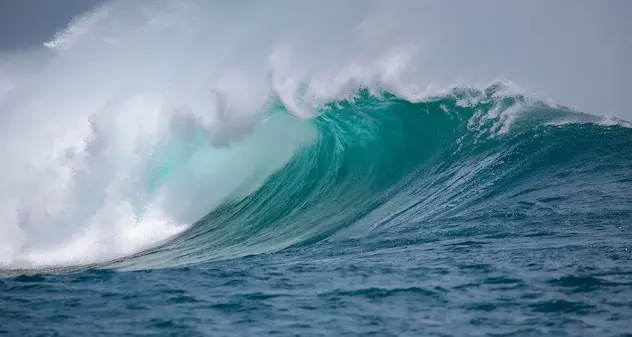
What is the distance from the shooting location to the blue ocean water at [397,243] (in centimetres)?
509

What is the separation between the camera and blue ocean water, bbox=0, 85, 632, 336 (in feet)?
16.7

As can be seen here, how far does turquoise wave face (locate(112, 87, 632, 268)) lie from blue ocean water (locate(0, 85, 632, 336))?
0.13 feet

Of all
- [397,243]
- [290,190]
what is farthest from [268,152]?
[397,243]

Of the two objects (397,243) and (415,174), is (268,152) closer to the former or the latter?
(415,174)

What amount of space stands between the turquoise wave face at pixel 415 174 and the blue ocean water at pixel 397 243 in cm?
4

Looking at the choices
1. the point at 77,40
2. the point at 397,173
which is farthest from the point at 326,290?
the point at 77,40

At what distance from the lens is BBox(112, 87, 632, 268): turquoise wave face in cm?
895

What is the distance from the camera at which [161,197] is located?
1227cm

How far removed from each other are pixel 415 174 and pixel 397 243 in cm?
377

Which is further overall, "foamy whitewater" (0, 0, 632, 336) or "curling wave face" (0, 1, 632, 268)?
"curling wave face" (0, 1, 632, 268)

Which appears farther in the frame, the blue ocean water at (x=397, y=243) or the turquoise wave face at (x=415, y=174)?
the turquoise wave face at (x=415, y=174)

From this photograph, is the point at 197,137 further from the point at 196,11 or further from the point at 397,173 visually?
the point at 196,11

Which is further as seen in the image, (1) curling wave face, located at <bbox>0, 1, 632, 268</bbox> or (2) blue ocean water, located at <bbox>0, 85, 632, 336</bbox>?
(1) curling wave face, located at <bbox>0, 1, 632, 268</bbox>

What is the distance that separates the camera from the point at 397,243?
308 inches
